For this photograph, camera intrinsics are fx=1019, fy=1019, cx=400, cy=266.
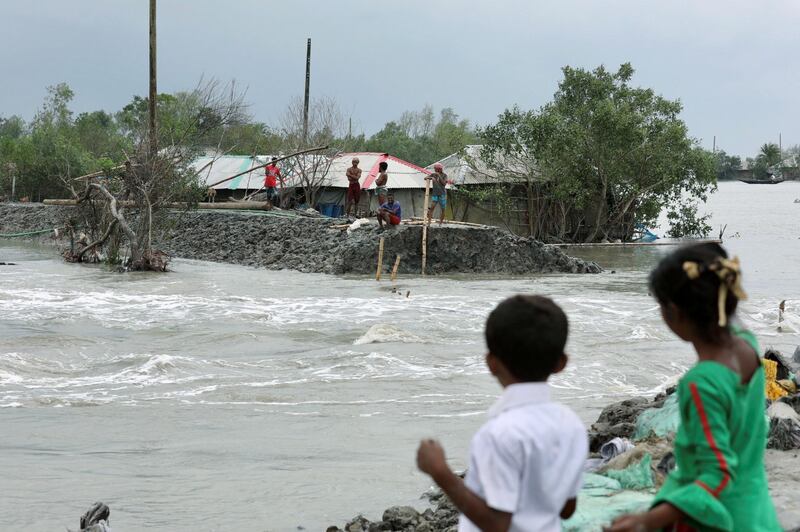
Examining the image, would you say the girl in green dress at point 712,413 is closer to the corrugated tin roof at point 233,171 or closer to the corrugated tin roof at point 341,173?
the corrugated tin roof at point 341,173

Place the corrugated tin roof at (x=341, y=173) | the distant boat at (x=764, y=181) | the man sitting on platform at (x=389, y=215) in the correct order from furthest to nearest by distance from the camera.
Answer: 1. the distant boat at (x=764, y=181)
2. the corrugated tin roof at (x=341, y=173)
3. the man sitting on platform at (x=389, y=215)

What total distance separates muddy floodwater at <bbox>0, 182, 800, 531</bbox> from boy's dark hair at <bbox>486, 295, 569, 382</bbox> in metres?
3.61

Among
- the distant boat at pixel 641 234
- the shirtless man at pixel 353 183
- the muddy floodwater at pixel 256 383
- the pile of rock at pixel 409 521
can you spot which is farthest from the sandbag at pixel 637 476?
the distant boat at pixel 641 234

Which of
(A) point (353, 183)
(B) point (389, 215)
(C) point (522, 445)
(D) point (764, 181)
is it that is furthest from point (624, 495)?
(D) point (764, 181)

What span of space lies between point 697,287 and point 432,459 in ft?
A: 2.47

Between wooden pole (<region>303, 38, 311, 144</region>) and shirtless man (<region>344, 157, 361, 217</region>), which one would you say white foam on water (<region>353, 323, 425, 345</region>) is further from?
wooden pole (<region>303, 38, 311, 144</region>)

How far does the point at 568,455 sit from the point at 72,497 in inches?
186

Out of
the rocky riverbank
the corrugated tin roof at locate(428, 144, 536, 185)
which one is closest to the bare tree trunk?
the corrugated tin roof at locate(428, 144, 536, 185)

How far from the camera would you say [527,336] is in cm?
245

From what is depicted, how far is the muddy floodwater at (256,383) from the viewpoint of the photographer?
649 centimetres

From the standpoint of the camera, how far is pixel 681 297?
2.48m

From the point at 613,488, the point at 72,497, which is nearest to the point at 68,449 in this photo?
the point at 72,497

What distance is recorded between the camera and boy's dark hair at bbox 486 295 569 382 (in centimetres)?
245

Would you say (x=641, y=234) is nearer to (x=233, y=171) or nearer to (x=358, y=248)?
(x=233, y=171)
